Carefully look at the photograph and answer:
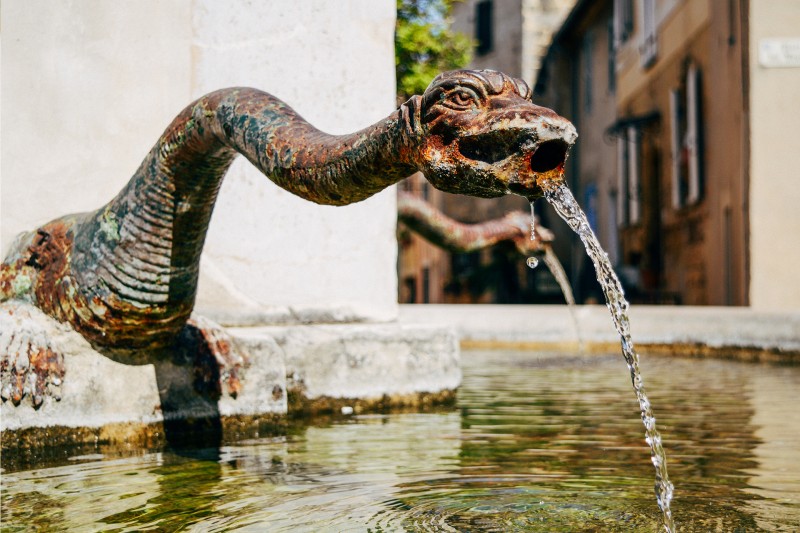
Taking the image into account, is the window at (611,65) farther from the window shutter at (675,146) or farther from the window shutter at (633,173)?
the window shutter at (675,146)

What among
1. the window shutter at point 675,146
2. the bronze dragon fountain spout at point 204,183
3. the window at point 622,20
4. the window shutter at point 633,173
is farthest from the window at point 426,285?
the bronze dragon fountain spout at point 204,183

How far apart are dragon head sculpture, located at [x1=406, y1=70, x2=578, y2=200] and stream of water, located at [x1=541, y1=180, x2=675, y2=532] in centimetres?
19

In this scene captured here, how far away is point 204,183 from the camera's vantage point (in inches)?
98.6

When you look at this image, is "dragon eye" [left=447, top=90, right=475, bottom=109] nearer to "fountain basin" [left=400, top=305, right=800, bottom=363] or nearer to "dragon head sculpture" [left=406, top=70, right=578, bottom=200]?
"dragon head sculpture" [left=406, top=70, right=578, bottom=200]

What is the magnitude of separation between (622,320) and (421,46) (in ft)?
36.2

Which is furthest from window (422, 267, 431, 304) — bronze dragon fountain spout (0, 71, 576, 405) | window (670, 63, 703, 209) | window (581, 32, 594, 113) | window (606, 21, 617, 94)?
bronze dragon fountain spout (0, 71, 576, 405)

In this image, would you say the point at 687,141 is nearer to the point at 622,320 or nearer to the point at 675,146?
the point at 675,146

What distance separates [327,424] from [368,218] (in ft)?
2.35

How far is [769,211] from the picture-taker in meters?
10.3

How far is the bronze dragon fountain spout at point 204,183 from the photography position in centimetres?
168

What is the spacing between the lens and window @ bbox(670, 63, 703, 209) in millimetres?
12469

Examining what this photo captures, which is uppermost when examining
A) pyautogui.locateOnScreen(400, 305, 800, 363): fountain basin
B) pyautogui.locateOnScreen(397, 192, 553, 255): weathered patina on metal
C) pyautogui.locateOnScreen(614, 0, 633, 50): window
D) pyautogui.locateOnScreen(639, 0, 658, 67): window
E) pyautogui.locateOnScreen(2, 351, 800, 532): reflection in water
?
pyautogui.locateOnScreen(614, 0, 633, 50): window

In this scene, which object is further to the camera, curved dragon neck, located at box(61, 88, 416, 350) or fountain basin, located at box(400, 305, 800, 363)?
fountain basin, located at box(400, 305, 800, 363)

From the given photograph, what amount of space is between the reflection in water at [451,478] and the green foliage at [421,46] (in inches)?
371
